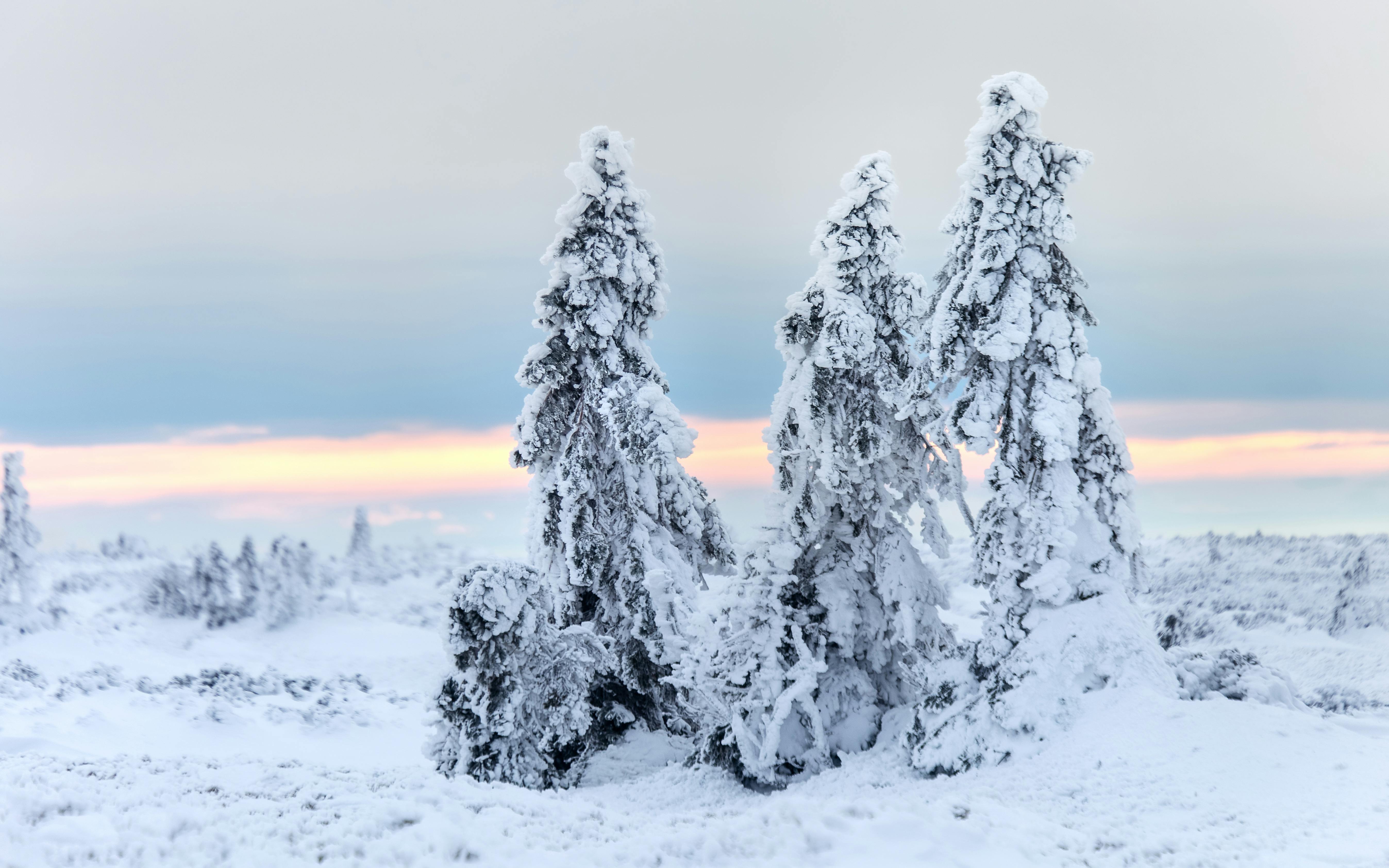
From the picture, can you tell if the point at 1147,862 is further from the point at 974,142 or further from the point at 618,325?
the point at 618,325

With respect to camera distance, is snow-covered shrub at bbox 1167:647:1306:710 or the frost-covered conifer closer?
snow-covered shrub at bbox 1167:647:1306:710

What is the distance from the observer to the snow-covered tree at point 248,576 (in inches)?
1966

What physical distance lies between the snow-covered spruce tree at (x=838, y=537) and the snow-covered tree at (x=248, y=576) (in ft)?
131

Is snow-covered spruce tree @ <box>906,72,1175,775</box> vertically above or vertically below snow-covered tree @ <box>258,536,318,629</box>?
above

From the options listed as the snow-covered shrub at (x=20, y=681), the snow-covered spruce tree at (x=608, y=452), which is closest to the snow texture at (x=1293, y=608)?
the snow-covered spruce tree at (x=608, y=452)

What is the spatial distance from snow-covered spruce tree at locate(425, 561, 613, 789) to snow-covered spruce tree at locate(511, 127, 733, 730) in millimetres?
1771

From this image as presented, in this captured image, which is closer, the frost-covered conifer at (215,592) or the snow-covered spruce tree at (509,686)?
the snow-covered spruce tree at (509,686)

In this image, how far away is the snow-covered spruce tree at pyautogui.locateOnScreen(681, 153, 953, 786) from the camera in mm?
17203

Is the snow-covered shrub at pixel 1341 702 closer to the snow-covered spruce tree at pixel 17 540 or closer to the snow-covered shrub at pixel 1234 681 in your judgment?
the snow-covered shrub at pixel 1234 681

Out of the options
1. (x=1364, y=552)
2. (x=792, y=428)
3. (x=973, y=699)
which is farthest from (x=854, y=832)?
(x=1364, y=552)

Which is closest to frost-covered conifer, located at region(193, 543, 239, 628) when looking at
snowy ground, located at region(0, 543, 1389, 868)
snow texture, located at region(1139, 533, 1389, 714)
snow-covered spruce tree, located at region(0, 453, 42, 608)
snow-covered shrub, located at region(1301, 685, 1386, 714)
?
snow-covered spruce tree, located at region(0, 453, 42, 608)

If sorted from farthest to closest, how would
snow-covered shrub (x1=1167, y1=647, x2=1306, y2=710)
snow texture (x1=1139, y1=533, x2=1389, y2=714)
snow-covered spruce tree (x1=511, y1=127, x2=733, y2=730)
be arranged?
snow texture (x1=1139, y1=533, x2=1389, y2=714)
snow-covered spruce tree (x1=511, y1=127, x2=733, y2=730)
snow-covered shrub (x1=1167, y1=647, x2=1306, y2=710)

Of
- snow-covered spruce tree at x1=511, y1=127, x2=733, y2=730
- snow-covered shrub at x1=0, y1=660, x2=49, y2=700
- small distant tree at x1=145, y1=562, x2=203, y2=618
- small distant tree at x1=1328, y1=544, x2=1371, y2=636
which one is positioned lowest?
snow-covered shrub at x1=0, y1=660, x2=49, y2=700

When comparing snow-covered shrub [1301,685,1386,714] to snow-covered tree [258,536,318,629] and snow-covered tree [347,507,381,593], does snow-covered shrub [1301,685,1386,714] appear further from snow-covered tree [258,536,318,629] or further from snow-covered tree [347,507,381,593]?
snow-covered tree [347,507,381,593]
